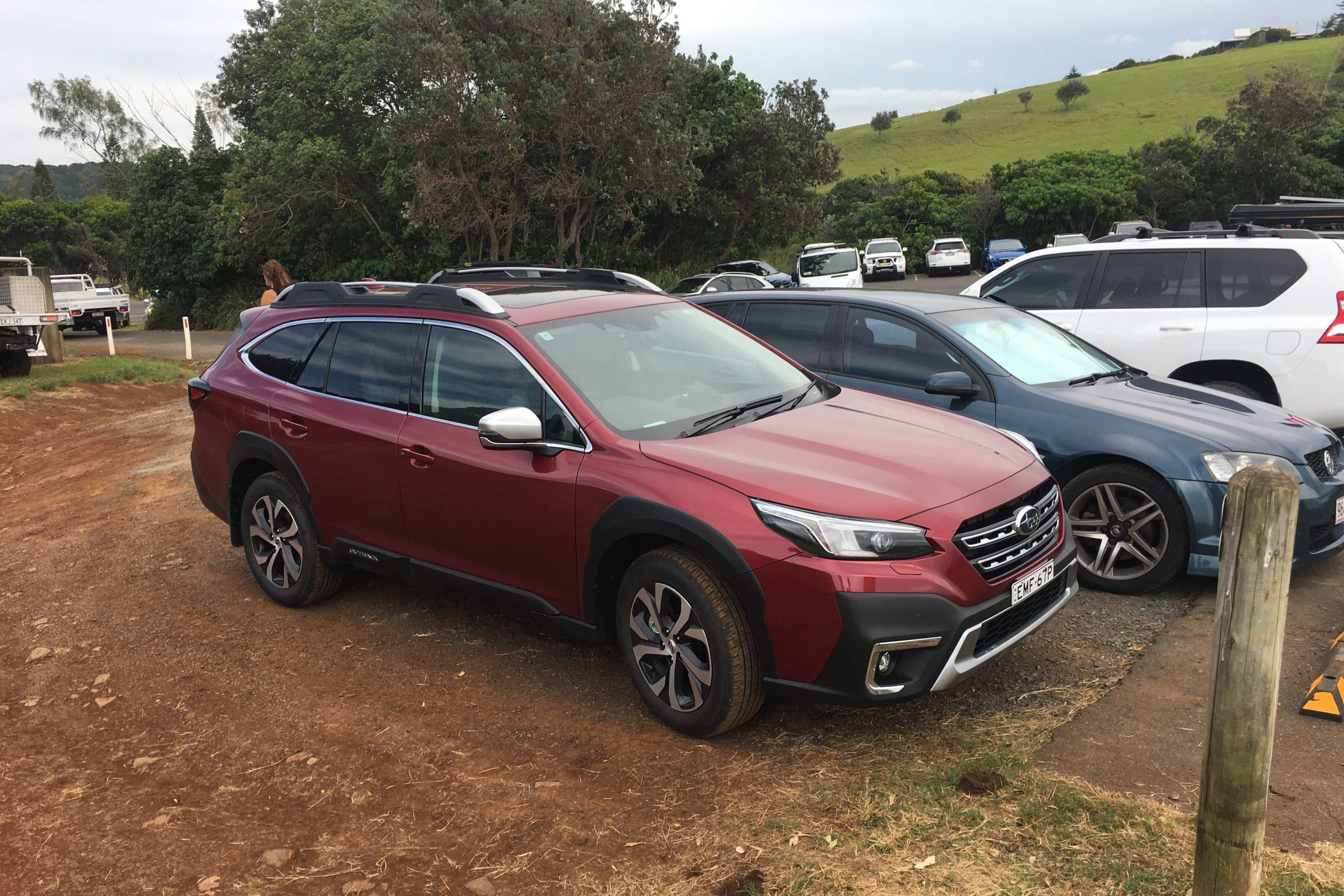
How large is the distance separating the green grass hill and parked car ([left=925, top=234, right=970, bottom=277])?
26.9m

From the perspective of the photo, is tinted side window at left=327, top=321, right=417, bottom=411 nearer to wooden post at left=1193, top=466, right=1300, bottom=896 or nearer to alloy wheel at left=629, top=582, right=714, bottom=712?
alloy wheel at left=629, top=582, right=714, bottom=712

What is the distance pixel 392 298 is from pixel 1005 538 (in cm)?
308

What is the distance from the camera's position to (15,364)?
1658cm

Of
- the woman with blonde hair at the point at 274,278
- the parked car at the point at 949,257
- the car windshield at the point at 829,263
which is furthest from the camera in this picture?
the parked car at the point at 949,257

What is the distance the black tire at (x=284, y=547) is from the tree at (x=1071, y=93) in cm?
9544

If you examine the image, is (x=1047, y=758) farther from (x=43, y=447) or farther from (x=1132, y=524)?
(x=43, y=447)

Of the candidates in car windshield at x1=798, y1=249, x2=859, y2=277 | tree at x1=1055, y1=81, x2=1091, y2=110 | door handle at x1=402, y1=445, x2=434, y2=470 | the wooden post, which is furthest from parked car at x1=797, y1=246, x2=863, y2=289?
tree at x1=1055, y1=81, x2=1091, y2=110

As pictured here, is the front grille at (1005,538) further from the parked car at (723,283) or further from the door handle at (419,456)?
the parked car at (723,283)

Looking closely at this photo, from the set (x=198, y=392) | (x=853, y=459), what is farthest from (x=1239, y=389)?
(x=198, y=392)

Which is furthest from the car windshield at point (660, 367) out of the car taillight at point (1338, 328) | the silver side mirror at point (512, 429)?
the car taillight at point (1338, 328)

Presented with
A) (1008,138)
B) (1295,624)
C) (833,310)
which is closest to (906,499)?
(1295,624)

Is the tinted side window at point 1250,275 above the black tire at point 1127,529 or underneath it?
above

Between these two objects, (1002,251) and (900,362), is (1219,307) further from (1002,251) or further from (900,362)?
(1002,251)

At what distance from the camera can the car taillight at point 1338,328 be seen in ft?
22.4
